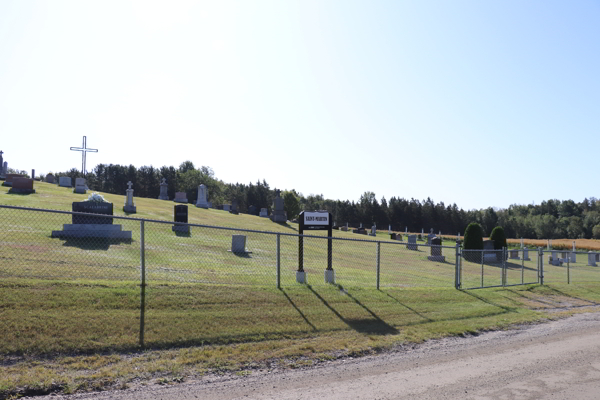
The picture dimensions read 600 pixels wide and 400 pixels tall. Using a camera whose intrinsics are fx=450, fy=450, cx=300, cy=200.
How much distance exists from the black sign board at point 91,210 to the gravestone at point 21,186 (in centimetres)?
1570

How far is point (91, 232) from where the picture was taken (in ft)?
52.3

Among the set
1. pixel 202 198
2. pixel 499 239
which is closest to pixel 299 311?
pixel 499 239

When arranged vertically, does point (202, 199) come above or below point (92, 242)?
above

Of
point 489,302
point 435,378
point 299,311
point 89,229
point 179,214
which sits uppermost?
point 179,214

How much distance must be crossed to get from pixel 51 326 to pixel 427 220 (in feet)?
294

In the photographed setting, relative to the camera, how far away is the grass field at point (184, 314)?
19.6 feet

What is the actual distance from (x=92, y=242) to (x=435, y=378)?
12.8m

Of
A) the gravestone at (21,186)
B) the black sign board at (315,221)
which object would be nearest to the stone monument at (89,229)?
the black sign board at (315,221)

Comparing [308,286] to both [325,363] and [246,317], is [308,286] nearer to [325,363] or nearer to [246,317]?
[246,317]

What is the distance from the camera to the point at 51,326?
6.48 meters

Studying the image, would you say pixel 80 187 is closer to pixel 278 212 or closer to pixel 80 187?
pixel 80 187

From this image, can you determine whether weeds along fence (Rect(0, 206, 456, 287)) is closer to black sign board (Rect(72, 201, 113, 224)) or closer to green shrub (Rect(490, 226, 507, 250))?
black sign board (Rect(72, 201, 113, 224))

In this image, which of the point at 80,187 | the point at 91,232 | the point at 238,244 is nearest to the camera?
the point at 91,232

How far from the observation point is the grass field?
596cm
